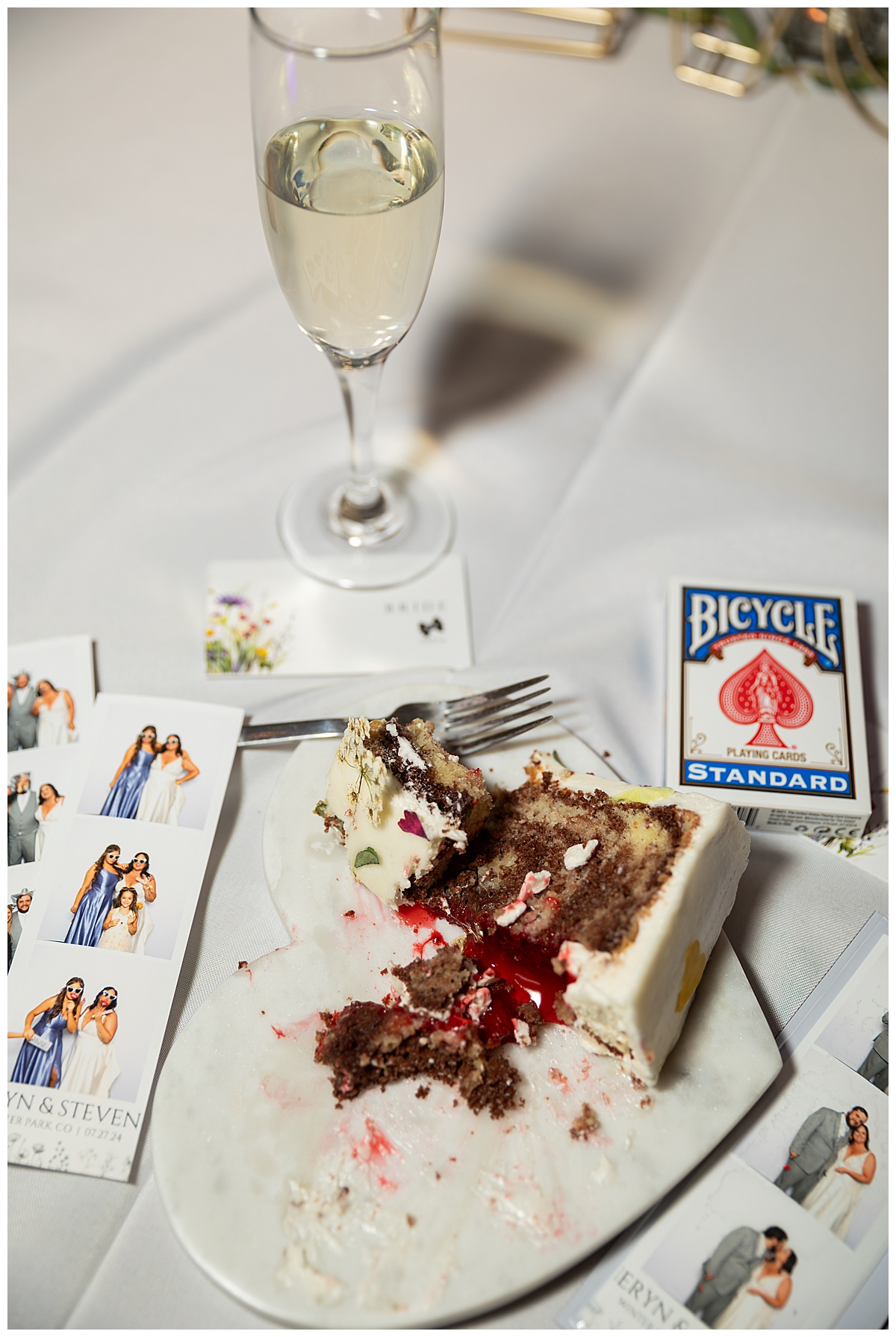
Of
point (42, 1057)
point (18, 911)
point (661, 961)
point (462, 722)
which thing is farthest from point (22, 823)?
point (661, 961)

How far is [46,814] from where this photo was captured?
4.72ft

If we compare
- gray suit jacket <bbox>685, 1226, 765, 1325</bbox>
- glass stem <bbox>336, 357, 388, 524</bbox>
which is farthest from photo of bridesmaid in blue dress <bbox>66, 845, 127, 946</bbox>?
gray suit jacket <bbox>685, 1226, 765, 1325</bbox>

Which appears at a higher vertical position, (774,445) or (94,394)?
(774,445)

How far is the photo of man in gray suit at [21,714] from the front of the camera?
1.52 metres

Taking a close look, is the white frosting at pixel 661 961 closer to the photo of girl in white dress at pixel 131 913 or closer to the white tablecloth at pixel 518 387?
the white tablecloth at pixel 518 387

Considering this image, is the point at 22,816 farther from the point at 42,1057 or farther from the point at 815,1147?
the point at 815,1147

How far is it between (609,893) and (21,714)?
0.98 m

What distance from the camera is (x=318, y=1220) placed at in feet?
3.56

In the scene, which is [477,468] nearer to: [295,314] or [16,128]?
[295,314]

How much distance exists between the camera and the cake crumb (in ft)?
3.76

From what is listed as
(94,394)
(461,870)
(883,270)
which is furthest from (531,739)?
(883,270)

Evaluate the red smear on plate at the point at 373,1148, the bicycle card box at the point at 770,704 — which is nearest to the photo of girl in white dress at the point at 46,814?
the red smear on plate at the point at 373,1148

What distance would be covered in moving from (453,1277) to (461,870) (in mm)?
475

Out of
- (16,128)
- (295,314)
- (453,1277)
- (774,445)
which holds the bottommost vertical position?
(453,1277)
